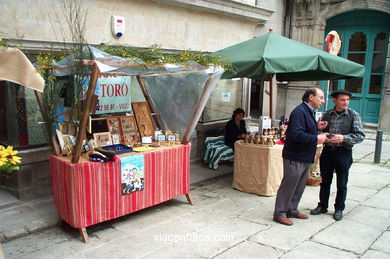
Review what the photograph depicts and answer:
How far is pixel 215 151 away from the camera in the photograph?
24.5 ft

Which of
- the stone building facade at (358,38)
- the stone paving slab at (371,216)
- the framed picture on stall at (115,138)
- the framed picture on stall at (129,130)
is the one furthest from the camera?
the stone building facade at (358,38)

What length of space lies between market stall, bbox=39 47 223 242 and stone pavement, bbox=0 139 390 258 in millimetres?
265

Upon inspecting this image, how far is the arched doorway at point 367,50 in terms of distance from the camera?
11703 mm

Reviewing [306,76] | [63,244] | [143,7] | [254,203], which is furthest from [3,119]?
[306,76]

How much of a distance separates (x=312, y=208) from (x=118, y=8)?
5051 millimetres

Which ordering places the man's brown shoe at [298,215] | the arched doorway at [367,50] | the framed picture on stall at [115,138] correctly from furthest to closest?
the arched doorway at [367,50]
the framed picture on stall at [115,138]
the man's brown shoe at [298,215]

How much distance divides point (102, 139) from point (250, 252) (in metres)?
2.60

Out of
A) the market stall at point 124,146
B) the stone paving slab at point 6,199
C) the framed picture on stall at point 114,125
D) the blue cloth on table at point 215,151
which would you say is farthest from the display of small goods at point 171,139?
the stone paving slab at point 6,199

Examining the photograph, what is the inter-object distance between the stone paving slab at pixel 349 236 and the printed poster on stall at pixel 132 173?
2391 mm

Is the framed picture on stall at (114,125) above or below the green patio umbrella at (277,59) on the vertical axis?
below

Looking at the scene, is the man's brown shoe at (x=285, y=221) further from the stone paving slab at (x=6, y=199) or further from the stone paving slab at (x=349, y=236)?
the stone paving slab at (x=6, y=199)

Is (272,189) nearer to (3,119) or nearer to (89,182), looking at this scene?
(89,182)

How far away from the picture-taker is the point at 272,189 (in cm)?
568

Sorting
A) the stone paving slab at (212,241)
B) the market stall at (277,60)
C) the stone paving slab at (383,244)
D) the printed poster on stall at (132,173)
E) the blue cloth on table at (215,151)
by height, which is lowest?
the stone paving slab at (212,241)
